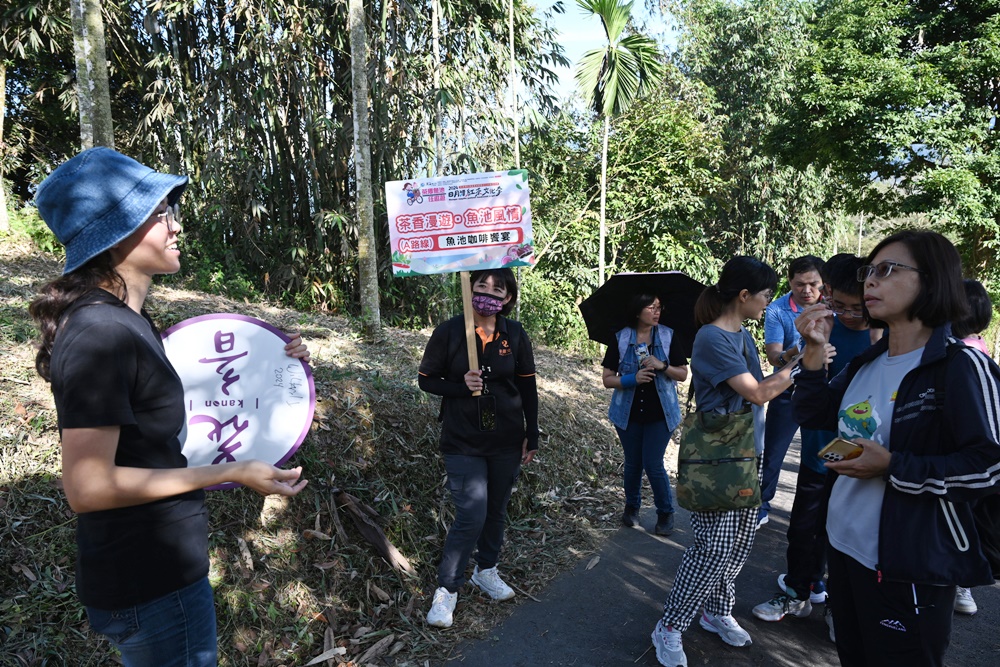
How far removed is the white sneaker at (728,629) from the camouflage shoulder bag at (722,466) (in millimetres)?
759

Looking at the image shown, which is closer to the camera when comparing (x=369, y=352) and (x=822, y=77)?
(x=369, y=352)

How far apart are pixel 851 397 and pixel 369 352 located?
4963 mm

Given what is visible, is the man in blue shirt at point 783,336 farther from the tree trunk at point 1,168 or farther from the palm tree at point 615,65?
the tree trunk at point 1,168

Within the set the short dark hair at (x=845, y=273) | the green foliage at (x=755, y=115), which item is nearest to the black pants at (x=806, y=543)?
the short dark hair at (x=845, y=273)

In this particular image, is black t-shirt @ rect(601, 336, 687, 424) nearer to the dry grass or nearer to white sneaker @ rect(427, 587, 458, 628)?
the dry grass

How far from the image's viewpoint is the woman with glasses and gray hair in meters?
1.93

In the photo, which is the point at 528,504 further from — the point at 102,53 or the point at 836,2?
the point at 836,2

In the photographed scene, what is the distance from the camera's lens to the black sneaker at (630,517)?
5.09 metres

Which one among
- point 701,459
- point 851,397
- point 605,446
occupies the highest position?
point 851,397

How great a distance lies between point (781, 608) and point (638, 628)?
32.0 inches

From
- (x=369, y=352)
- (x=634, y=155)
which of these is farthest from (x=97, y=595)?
(x=634, y=155)

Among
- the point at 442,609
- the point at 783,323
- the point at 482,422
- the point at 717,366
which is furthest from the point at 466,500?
the point at 783,323

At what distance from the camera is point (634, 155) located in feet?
45.5

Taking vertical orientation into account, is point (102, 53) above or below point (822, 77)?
below
